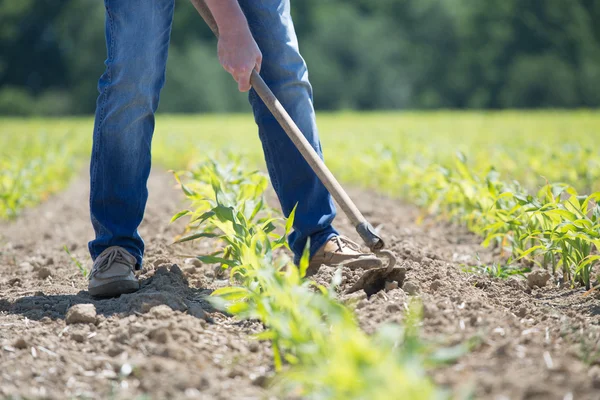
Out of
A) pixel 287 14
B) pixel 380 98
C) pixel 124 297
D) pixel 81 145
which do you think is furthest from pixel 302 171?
pixel 380 98

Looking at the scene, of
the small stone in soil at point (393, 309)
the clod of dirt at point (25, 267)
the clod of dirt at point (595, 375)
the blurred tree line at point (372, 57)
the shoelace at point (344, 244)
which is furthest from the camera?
the blurred tree line at point (372, 57)

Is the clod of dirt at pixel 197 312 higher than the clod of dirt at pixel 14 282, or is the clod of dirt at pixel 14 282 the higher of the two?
the clod of dirt at pixel 197 312

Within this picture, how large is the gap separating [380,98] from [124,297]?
4313 centimetres

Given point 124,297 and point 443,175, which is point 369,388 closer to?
point 124,297

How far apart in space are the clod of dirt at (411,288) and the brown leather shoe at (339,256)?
0.83 feet

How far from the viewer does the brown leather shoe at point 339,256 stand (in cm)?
264

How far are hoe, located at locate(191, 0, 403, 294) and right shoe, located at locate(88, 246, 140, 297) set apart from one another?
2.70 feet

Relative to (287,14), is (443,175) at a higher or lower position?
lower

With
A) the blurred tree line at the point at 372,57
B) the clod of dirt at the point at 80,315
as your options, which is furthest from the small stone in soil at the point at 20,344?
the blurred tree line at the point at 372,57

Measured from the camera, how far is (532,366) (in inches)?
64.1

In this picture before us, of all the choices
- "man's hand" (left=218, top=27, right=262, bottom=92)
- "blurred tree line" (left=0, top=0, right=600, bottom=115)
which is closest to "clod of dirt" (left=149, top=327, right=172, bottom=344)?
"man's hand" (left=218, top=27, right=262, bottom=92)

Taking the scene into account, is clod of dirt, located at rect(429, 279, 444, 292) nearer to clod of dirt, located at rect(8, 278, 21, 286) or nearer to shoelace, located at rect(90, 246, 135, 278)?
shoelace, located at rect(90, 246, 135, 278)

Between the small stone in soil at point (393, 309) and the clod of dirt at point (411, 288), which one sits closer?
the small stone in soil at point (393, 309)

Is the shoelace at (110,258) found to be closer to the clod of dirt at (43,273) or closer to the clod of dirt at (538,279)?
the clod of dirt at (43,273)
